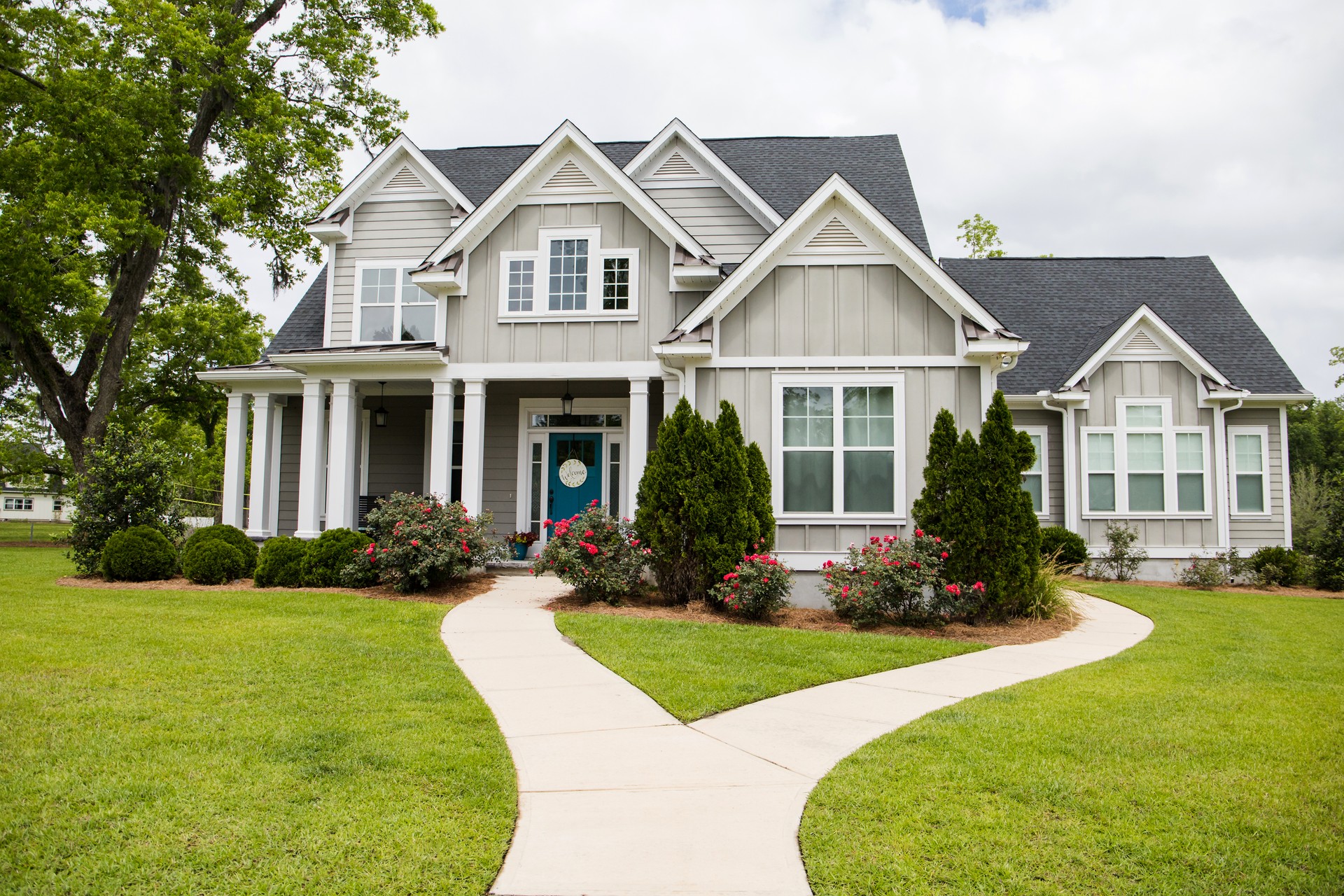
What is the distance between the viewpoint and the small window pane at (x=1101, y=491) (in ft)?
55.4

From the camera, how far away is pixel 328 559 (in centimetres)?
1265

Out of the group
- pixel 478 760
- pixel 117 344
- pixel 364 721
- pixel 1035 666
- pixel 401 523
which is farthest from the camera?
pixel 117 344

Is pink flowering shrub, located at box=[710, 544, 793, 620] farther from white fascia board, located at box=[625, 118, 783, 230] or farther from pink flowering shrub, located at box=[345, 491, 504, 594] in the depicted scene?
white fascia board, located at box=[625, 118, 783, 230]

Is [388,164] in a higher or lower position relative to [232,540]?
higher

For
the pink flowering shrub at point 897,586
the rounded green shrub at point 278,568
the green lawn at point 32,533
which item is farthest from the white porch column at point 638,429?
the green lawn at point 32,533

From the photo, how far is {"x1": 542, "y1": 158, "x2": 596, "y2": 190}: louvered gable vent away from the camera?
1465 cm

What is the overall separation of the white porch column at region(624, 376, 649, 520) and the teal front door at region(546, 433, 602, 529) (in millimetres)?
2641

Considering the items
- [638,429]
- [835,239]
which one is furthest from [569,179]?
[835,239]

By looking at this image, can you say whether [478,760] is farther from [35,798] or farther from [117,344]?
[117,344]

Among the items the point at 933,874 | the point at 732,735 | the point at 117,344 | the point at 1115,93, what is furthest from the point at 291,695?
the point at 117,344

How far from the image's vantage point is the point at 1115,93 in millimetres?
15797

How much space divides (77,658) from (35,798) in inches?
143

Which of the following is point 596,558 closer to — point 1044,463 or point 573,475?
point 573,475

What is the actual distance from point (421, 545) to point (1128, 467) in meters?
13.4
